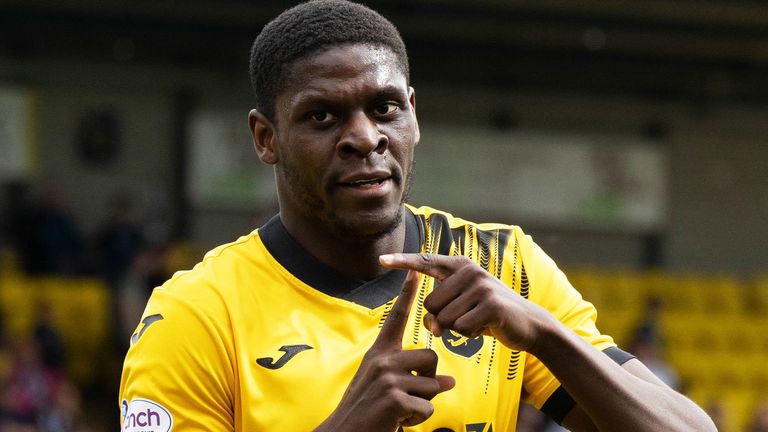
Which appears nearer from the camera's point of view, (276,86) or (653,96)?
(276,86)

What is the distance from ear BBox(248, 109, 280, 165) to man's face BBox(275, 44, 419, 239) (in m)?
0.08

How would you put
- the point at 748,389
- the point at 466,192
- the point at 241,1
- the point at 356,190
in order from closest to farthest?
the point at 356,190, the point at 748,389, the point at 241,1, the point at 466,192

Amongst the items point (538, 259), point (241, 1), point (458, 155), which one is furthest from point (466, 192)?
point (538, 259)

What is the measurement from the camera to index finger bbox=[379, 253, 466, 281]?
2066 millimetres

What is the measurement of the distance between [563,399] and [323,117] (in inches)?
28.3

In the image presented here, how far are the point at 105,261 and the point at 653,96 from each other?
285 inches

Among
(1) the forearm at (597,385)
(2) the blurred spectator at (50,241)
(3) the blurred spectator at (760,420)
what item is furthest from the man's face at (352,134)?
(2) the blurred spectator at (50,241)

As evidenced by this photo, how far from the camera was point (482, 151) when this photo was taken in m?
15.1

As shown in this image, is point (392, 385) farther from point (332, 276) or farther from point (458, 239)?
point (458, 239)

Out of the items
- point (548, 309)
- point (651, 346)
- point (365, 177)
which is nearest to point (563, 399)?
point (548, 309)

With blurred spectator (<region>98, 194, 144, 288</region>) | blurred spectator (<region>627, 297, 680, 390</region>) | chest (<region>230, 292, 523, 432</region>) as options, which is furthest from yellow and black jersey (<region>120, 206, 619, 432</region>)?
blurred spectator (<region>98, 194, 144, 288</region>)

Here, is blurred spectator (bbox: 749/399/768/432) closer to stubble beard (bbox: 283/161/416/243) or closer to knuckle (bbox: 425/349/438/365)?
stubble beard (bbox: 283/161/416/243)

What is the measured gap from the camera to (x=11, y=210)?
1341cm

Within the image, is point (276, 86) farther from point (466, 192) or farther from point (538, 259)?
point (466, 192)
